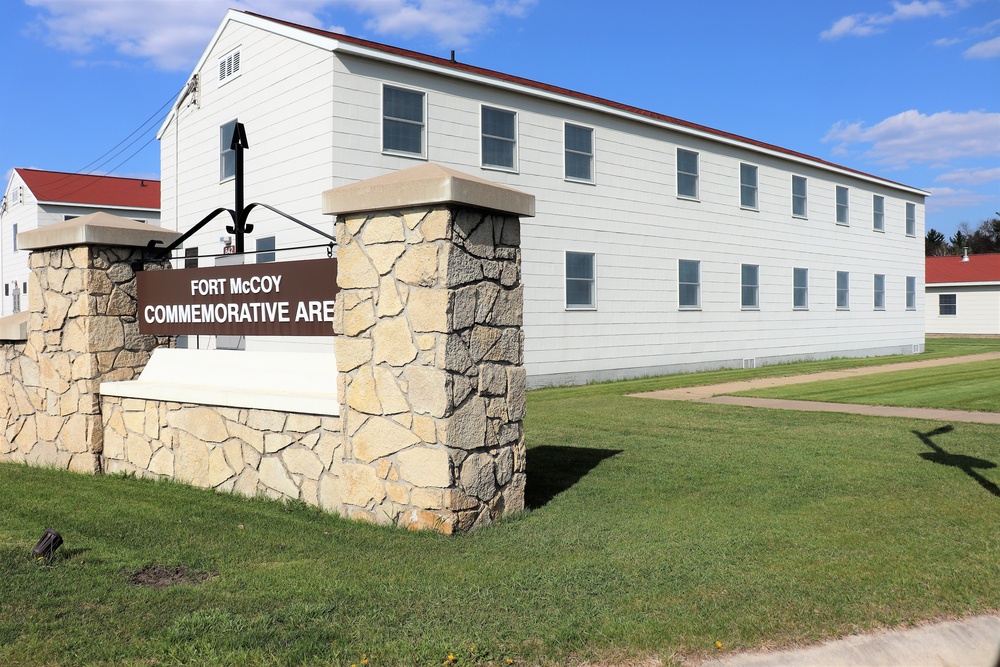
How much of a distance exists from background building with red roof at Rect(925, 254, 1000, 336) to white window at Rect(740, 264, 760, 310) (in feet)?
82.2

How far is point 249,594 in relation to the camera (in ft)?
14.7

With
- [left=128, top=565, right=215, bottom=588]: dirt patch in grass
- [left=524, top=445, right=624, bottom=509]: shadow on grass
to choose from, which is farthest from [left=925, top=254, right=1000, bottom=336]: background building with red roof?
[left=128, top=565, right=215, bottom=588]: dirt patch in grass

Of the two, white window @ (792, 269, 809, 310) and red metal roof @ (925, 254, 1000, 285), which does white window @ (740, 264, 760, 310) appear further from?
red metal roof @ (925, 254, 1000, 285)

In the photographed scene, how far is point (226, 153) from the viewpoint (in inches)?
681

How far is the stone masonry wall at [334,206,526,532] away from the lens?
576 centimetres

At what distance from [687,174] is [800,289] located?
6629mm

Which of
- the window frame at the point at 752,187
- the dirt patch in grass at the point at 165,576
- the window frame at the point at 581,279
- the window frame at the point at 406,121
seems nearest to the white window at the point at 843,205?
the window frame at the point at 752,187

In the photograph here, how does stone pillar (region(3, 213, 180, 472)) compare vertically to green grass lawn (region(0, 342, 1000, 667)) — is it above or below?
above

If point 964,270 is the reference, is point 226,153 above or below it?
above

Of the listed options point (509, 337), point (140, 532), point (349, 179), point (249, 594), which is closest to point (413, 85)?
point (349, 179)

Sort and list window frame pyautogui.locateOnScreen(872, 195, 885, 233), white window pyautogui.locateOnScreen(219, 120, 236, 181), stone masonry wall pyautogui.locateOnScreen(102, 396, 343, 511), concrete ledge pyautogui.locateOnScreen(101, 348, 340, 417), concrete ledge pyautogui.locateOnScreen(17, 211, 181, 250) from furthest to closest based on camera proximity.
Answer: window frame pyautogui.locateOnScreen(872, 195, 885, 233), white window pyautogui.locateOnScreen(219, 120, 236, 181), concrete ledge pyautogui.locateOnScreen(17, 211, 181, 250), concrete ledge pyautogui.locateOnScreen(101, 348, 340, 417), stone masonry wall pyautogui.locateOnScreen(102, 396, 343, 511)

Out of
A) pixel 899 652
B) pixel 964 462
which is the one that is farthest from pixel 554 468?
pixel 899 652

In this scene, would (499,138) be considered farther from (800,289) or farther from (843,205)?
(843,205)

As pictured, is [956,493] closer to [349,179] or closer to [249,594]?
[249,594]
